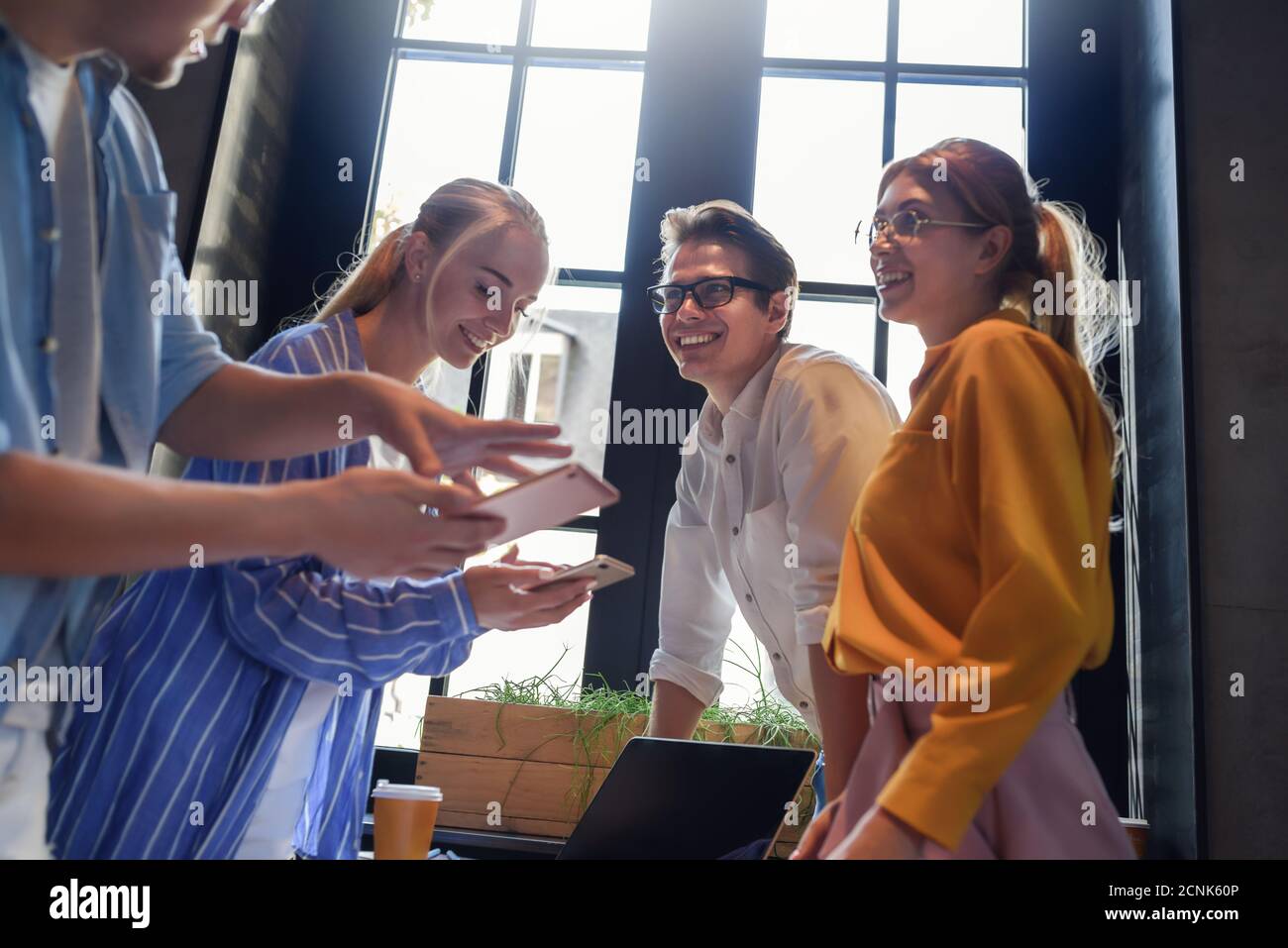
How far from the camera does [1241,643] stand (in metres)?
2.16

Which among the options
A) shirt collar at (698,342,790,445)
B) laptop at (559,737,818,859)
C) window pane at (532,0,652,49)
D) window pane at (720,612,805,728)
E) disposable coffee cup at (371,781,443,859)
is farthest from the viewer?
window pane at (532,0,652,49)

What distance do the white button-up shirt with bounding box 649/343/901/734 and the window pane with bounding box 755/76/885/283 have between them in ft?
3.36

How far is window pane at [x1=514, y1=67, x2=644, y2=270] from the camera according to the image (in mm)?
3027

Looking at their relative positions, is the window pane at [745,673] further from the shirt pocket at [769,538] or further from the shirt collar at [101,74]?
the shirt collar at [101,74]

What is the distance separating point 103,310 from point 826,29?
273cm

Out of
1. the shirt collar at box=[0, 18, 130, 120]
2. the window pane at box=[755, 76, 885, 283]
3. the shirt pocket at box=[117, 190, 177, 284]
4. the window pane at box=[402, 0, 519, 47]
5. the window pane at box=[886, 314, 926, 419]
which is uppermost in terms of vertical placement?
the window pane at box=[402, 0, 519, 47]

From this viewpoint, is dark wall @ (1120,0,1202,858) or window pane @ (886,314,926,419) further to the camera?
window pane @ (886,314,926,419)

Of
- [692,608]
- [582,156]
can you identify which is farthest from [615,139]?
[692,608]

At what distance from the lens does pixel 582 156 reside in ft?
10.1

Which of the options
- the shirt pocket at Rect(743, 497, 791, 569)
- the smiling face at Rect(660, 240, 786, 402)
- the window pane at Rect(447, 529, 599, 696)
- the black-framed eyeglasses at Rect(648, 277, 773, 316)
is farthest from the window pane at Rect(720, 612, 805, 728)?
the black-framed eyeglasses at Rect(648, 277, 773, 316)

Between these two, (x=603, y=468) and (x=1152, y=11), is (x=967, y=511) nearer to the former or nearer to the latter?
(x=603, y=468)

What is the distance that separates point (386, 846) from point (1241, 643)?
1777mm

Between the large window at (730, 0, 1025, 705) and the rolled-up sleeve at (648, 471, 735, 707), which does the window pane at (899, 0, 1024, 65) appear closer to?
the large window at (730, 0, 1025, 705)

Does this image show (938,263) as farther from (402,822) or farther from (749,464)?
(402,822)
